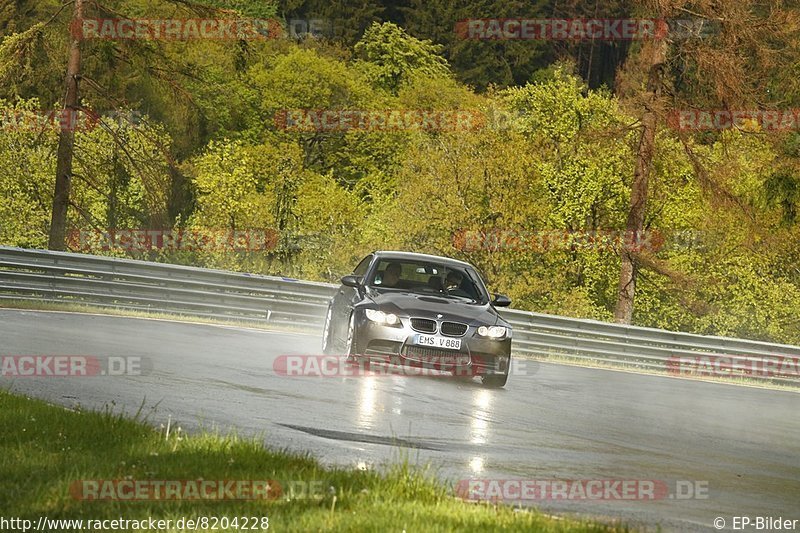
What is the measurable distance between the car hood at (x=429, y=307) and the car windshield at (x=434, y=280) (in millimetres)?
367

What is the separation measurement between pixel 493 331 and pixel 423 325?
35.0 inches

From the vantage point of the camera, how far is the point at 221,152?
61.7 meters

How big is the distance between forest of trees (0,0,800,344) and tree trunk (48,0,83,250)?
7cm

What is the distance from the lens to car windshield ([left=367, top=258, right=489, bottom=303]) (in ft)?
53.9

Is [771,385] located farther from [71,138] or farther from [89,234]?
[89,234]

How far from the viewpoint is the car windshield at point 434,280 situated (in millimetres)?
16438

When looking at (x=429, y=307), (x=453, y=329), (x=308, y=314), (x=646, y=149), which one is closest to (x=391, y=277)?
(x=429, y=307)

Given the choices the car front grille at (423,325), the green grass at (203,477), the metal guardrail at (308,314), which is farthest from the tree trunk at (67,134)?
the green grass at (203,477)

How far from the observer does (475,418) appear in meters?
12.2

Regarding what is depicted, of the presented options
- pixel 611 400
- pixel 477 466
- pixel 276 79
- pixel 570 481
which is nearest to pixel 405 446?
pixel 477 466

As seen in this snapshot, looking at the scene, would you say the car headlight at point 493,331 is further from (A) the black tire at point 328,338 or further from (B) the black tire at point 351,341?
(A) the black tire at point 328,338

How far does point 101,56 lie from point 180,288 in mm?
7393

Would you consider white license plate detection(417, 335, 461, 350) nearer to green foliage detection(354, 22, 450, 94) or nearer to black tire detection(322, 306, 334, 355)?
black tire detection(322, 306, 334, 355)

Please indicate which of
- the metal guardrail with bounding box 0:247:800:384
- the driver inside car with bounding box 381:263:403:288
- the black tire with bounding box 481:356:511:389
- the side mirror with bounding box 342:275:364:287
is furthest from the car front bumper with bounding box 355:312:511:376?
the metal guardrail with bounding box 0:247:800:384
